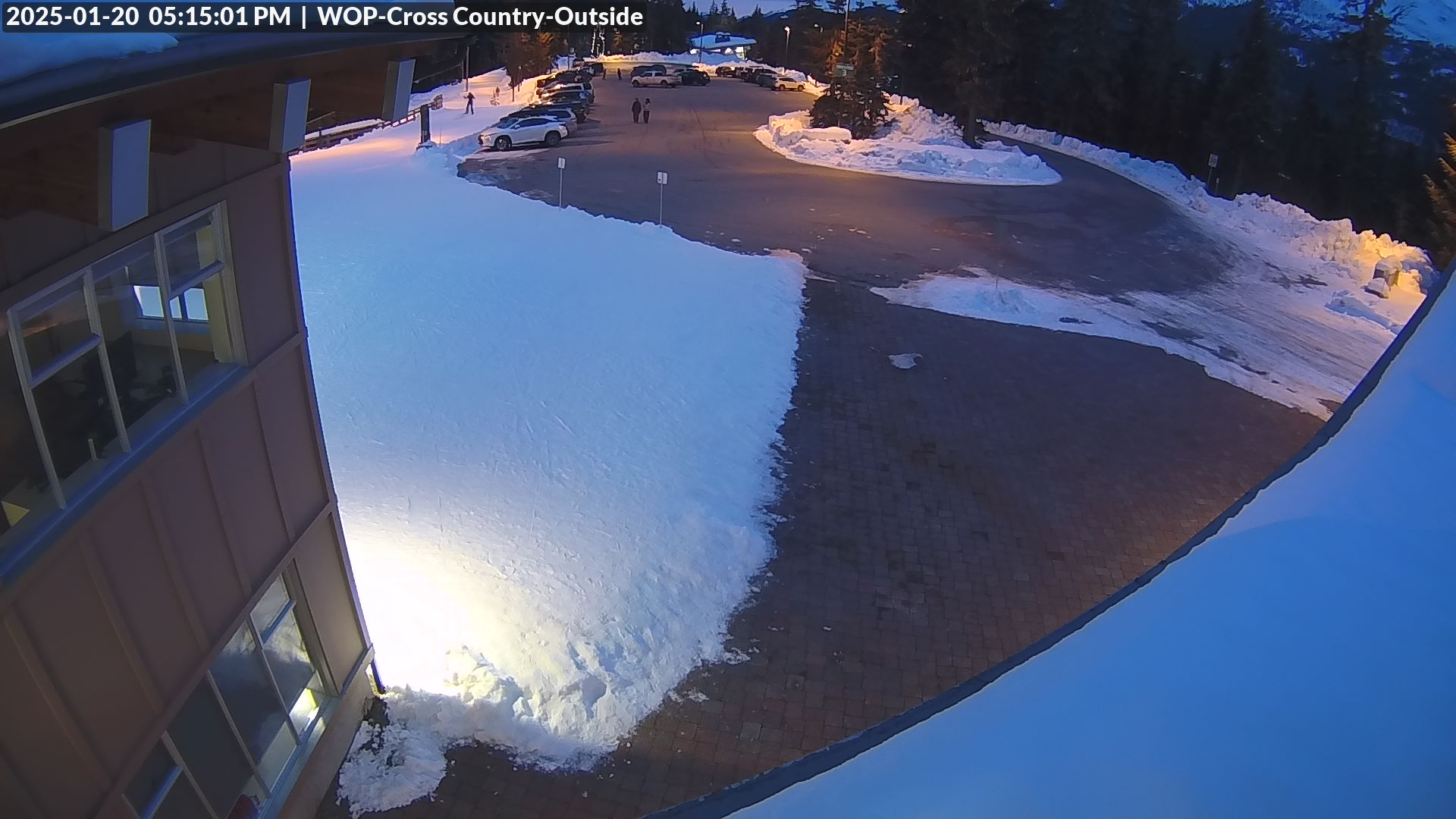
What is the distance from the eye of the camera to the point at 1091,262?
20.0 m

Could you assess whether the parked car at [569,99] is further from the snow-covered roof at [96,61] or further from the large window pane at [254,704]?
the snow-covered roof at [96,61]

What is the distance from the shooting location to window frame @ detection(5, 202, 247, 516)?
11.2 feet

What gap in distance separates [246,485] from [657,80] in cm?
5431

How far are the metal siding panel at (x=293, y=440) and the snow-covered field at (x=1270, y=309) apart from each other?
12505 millimetres

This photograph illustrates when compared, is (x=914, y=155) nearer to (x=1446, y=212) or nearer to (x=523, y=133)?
(x=523, y=133)

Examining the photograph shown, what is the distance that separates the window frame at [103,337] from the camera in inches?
134

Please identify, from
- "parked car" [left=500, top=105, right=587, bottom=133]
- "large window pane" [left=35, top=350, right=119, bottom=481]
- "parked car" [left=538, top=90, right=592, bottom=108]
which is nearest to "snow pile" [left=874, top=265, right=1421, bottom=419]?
"large window pane" [left=35, top=350, right=119, bottom=481]

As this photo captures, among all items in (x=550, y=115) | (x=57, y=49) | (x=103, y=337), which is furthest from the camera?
(x=550, y=115)

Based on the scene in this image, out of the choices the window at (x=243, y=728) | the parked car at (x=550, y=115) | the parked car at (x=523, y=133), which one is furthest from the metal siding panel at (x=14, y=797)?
the parked car at (x=550, y=115)

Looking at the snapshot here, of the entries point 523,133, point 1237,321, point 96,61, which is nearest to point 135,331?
point 96,61

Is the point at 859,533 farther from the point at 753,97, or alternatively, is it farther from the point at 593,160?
the point at 753,97

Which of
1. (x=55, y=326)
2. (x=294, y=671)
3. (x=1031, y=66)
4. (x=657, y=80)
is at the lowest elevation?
(x=657, y=80)

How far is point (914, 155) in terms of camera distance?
30453 mm

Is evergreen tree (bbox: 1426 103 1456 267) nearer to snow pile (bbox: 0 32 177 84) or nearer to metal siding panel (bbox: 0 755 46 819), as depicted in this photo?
snow pile (bbox: 0 32 177 84)
